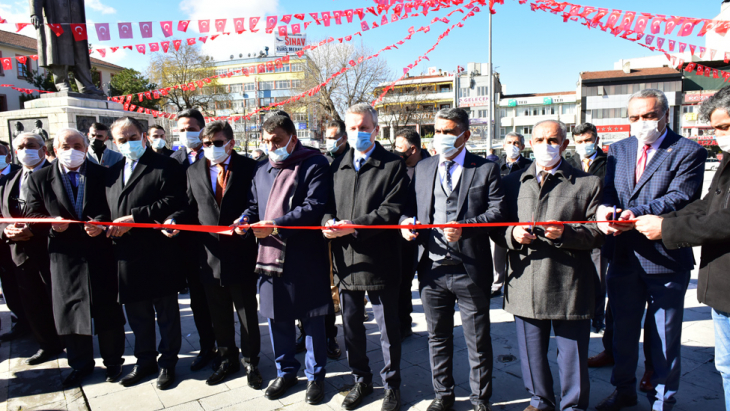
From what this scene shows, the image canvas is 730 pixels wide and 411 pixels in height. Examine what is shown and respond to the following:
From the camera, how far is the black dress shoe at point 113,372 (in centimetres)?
374

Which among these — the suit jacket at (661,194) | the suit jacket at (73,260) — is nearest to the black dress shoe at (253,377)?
the suit jacket at (73,260)

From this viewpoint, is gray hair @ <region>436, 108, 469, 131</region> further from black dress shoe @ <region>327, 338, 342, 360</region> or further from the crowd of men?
black dress shoe @ <region>327, 338, 342, 360</region>

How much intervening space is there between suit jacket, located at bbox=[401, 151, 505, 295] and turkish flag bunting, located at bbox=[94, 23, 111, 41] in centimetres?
699

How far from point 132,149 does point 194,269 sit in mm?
1216

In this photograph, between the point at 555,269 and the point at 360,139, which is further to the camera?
the point at 360,139

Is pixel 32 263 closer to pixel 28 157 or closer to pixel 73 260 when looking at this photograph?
pixel 73 260

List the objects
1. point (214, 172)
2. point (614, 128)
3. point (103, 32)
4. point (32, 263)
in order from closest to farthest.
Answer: point (214, 172), point (32, 263), point (103, 32), point (614, 128)

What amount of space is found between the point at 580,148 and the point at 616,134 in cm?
5598

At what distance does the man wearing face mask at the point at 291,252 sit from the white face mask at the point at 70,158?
1.56 meters

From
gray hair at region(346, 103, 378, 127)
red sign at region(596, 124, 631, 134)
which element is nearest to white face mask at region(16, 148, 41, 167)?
gray hair at region(346, 103, 378, 127)

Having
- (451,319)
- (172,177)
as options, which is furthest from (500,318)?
(172,177)

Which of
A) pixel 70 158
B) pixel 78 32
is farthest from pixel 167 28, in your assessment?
pixel 70 158

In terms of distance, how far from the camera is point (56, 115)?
895 centimetres

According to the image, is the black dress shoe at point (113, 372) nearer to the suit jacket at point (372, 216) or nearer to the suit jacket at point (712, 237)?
the suit jacket at point (372, 216)
